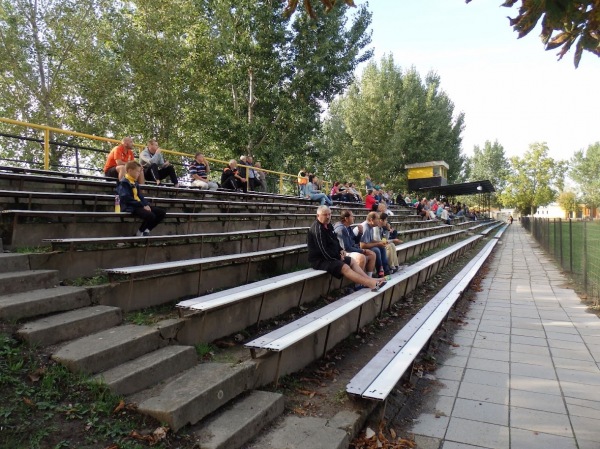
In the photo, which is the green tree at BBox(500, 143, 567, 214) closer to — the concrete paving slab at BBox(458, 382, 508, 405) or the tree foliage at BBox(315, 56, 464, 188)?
the tree foliage at BBox(315, 56, 464, 188)

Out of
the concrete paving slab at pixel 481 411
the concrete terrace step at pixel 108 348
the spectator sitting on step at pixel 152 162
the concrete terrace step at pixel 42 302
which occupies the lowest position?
the concrete paving slab at pixel 481 411

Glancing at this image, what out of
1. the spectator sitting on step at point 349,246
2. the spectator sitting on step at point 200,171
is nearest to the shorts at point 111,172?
the spectator sitting on step at point 200,171

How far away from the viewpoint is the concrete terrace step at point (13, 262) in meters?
3.62

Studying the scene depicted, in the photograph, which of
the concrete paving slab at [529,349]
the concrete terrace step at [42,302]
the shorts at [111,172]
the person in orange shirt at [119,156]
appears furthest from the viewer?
the shorts at [111,172]

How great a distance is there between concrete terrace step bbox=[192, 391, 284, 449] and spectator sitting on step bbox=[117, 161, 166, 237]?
3098 mm

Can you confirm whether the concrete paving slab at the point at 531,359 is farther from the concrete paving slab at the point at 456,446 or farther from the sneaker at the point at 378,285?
the concrete paving slab at the point at 456,446

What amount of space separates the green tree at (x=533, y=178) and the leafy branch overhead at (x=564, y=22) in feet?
205

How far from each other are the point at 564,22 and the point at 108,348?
3.55 meters

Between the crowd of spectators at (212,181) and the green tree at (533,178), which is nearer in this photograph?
the crowd of spectators at (212,181)

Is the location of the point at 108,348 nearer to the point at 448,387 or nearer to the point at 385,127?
the point at 448,387

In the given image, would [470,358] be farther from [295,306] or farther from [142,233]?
[142,233]

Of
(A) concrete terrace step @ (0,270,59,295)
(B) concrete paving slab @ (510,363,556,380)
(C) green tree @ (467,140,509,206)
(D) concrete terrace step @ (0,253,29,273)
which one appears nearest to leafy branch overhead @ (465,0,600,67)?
(B) concrete paving slab @ (510,363,556,380)

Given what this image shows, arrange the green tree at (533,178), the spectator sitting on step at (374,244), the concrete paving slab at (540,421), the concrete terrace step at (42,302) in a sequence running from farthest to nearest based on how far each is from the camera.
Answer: the green tree at (533,178) < the spectator sitting on step at (374,244) < the concrete paving slab at (540,421) < the concrete terrace step at (42,302)

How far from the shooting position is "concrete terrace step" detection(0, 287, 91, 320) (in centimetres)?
302
